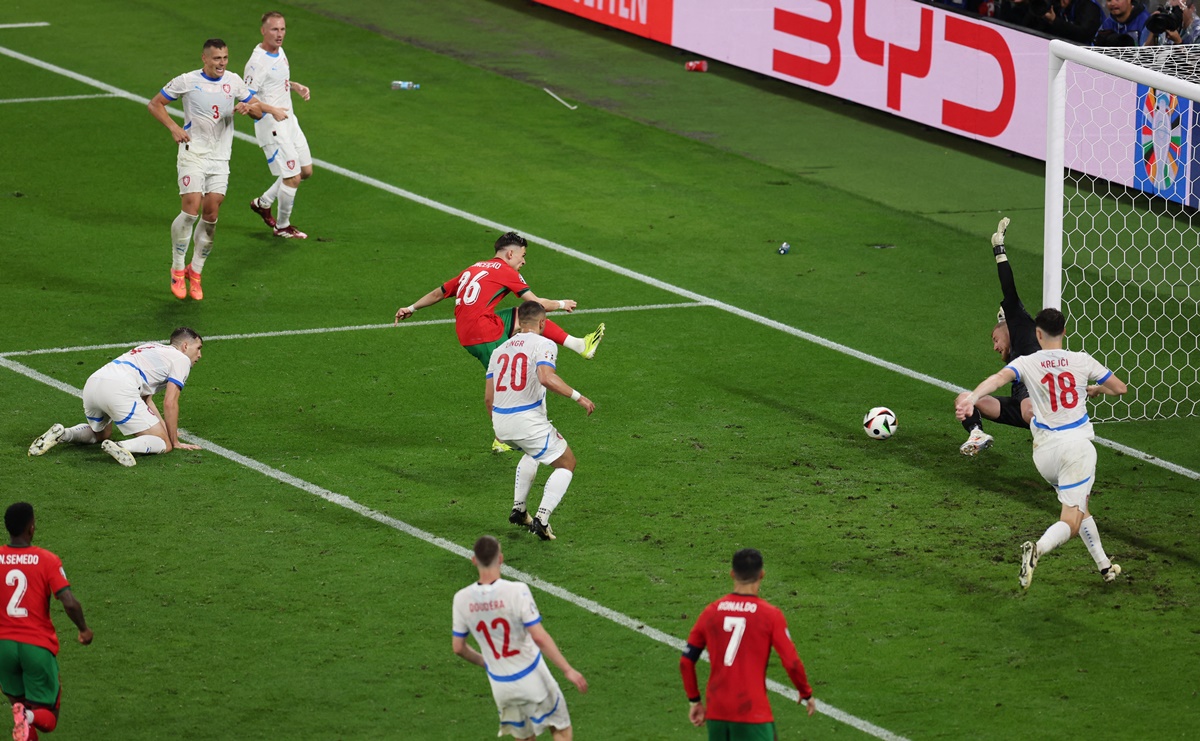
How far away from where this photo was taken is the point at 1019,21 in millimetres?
21312

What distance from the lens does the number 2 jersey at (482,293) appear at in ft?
43.7

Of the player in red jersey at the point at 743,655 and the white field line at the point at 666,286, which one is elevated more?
the player in red jersey at the point at 743,655

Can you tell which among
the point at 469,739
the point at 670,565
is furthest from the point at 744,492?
the point at 469,739

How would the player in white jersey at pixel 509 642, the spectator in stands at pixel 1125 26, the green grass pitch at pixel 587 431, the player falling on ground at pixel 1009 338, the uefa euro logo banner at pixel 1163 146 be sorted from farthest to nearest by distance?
the spectator in stands at pixel 1125 26, the uefa euro logo banner at pixel 1163 146, the player falling on ground at pixel 1009 338, the green grass pitch at pixel 587 431, the player in white jersey at pixel 509 642

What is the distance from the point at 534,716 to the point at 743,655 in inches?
44.9

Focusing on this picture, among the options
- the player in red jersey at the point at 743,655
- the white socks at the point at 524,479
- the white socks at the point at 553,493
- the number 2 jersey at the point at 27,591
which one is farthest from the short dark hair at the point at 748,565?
the white socks at the point at 524,479

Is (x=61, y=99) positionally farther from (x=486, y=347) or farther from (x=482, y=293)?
(x=482, y=293)

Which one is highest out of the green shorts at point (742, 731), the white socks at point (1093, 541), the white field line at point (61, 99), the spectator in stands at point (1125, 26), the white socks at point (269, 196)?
the spectator in stands at point (1125, 26)

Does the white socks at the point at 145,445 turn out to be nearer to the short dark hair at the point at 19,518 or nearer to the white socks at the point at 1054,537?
the short dark hair at the point at 19,518

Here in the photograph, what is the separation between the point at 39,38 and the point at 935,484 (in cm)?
1845

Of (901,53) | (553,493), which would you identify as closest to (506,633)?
(553,493)

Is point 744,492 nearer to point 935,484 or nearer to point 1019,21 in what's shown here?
point 935,484

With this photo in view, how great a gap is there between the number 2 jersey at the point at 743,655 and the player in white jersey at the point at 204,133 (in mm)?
9833

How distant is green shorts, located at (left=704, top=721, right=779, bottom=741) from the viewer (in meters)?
7.90
